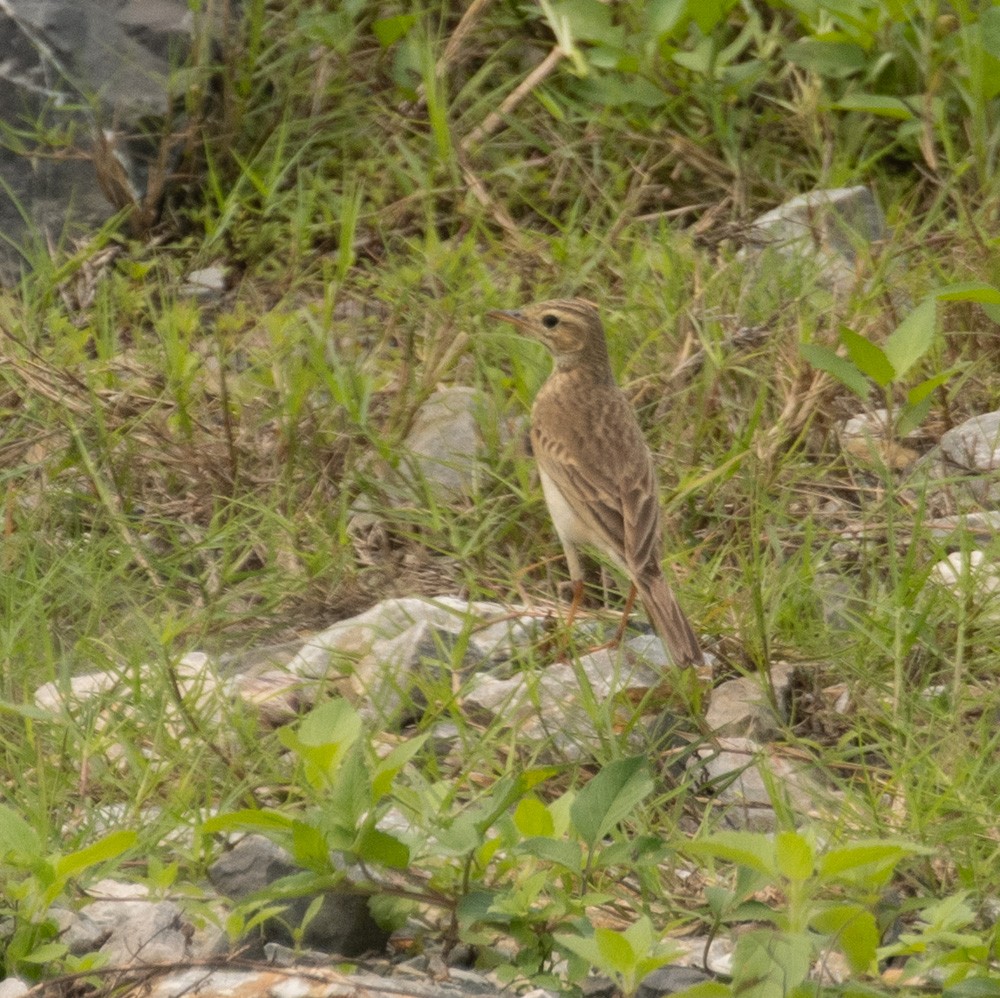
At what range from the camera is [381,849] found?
350 centimetres

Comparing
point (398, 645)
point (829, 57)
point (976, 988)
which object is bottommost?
point (398, 645)

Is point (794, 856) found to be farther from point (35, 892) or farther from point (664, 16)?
point (664, 16)

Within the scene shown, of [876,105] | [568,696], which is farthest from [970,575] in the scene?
[876,105]

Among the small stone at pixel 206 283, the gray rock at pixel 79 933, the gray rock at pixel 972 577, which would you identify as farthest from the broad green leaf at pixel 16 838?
the small stone at pixel 206 283

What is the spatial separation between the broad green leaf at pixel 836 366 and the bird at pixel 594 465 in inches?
22.8

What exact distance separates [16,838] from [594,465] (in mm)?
2330

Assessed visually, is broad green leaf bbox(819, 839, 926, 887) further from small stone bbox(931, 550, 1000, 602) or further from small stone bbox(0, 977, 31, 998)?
small stone bbox(931, 550, 1000, 602)

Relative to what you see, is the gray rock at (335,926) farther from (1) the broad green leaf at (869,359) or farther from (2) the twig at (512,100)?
(2) the twig at (512,100)

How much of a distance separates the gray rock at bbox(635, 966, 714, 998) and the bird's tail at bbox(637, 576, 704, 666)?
123cm

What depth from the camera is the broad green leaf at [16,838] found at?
3537mm

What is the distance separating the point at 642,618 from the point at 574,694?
773 millimetres

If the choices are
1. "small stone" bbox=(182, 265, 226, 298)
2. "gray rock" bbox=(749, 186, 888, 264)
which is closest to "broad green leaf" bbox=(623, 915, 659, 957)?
"gray rock" bbox=(749, 186, 888, 264)

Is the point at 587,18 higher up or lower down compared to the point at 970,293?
higher up

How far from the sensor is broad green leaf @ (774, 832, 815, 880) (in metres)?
3.25
